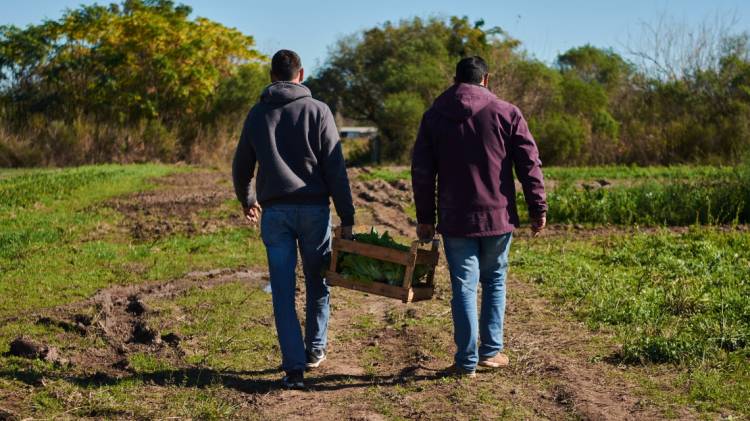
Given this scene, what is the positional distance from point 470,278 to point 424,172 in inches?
29.8

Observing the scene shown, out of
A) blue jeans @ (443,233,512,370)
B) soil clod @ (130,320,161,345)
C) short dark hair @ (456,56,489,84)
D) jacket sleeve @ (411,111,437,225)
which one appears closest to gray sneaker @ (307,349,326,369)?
blue jeans @ (443,233,512,370)

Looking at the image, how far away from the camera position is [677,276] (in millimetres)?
9906

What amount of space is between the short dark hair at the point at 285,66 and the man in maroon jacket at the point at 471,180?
0.92 metres

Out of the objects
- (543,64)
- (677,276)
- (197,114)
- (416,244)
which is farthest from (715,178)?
(197,114)

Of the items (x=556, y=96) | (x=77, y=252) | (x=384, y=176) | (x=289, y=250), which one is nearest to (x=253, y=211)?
(x=289, y=250)

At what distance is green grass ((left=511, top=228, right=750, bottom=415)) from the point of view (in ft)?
21.7

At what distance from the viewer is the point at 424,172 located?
6422mm

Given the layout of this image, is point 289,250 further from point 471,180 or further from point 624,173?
point 624,173

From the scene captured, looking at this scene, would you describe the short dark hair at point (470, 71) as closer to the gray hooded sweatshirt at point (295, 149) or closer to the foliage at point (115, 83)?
the gray hooded sweatshirt at point (295, 149)

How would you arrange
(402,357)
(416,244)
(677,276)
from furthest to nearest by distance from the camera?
(677,276)
(402,357)
(416,244)

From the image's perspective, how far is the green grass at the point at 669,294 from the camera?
21.7ft

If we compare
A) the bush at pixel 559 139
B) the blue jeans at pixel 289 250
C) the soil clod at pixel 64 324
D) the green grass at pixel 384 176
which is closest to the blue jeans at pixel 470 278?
the blue jeans at pixel 289 250

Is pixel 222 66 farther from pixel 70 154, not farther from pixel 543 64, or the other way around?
pixel 543 64

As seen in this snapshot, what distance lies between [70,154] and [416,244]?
24.2 m
